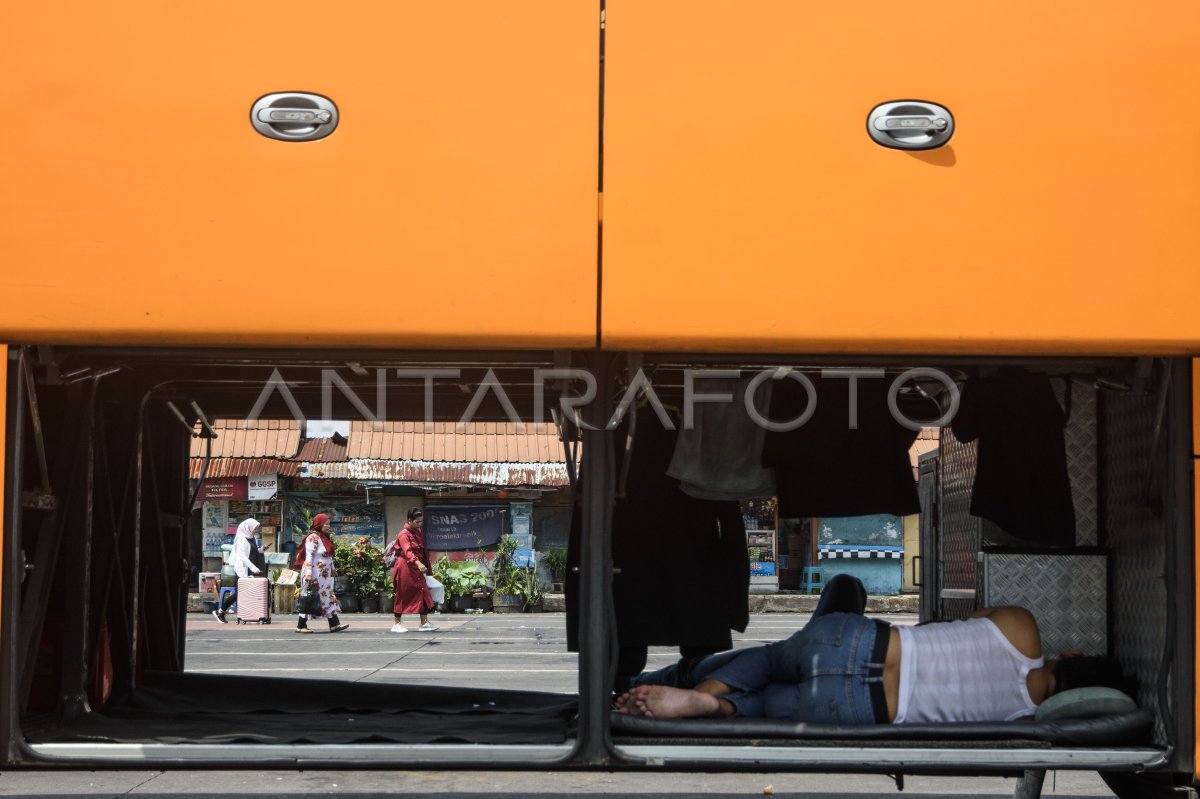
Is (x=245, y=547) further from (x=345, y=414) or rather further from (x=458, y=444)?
(x=345, y=414)

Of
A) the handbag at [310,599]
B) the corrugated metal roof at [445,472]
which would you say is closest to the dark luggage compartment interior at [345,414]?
the handbag at [310,599]

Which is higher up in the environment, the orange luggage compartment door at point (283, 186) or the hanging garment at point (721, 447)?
the orange luggage compartment door at point (283, 186)

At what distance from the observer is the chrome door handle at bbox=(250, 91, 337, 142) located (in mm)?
3109

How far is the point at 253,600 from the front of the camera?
1898 cm

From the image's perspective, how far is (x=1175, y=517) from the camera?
10.6 ft

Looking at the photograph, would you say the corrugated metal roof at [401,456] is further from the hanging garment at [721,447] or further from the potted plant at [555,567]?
the hanging garment at [721,447]

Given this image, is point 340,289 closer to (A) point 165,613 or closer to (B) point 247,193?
(B) point 247,193

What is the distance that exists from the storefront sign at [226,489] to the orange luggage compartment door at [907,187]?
71.2 feet

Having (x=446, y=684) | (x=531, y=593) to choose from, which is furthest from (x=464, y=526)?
(x=446, y=684)

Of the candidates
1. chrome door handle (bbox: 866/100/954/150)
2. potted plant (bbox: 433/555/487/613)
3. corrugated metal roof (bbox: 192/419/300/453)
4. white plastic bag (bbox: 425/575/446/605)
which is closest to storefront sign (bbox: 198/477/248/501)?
corrugated metal roof (bbox: 192/419/300/453)

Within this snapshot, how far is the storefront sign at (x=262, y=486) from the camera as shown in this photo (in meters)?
23.5

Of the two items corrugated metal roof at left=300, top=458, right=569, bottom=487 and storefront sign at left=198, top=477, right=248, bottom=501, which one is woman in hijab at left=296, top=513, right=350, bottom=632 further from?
storefront sign at left=198, top=477, right=248, bottom=501

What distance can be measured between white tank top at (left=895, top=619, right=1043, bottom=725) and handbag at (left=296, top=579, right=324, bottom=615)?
46.1 ft

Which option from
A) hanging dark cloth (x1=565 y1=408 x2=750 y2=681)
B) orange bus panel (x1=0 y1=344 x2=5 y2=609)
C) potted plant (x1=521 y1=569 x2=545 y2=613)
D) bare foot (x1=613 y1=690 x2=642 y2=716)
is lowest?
potted plant (x1=521 y1=569 x2=545 y2=613)
